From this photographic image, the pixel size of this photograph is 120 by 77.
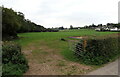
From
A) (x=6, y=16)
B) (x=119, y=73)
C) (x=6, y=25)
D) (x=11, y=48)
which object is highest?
(x=6, y=16)

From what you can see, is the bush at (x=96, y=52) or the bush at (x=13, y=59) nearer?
the bush at (x=13, y=59)

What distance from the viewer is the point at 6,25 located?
50.8ft

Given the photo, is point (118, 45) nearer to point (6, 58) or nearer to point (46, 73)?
point (46, 73)

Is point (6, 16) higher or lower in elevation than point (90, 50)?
higher

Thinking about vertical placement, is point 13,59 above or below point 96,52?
above

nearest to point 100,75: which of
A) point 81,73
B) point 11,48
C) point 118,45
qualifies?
point 81,73

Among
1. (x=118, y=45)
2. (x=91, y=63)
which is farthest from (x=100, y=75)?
(x=118, y=45)

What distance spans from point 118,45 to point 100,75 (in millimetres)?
4263

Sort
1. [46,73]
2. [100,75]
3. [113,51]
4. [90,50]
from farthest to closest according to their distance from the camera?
[113,51], [90,50], [46,73], [100,75]

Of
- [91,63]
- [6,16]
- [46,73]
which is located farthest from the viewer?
[6,16]

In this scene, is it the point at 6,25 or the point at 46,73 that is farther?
the point at 6,25

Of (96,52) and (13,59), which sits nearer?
(13,59)

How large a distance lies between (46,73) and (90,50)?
275 cm

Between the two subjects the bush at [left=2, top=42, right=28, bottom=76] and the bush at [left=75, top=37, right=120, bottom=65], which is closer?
the bush at [left=2, top=42, right=28, bottom=76]
